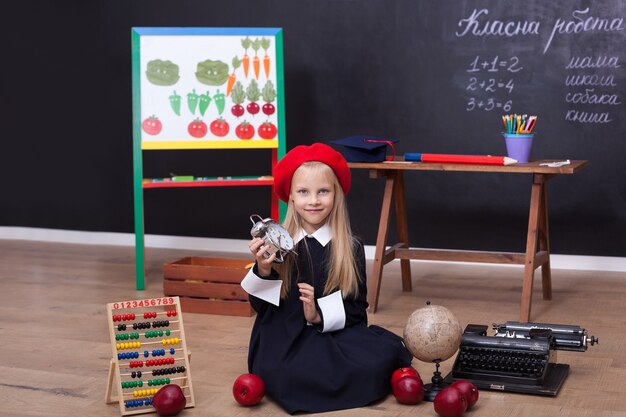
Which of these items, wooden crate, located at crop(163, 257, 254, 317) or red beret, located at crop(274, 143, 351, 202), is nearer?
red beret, located at crop(274, 143, 351, 202)

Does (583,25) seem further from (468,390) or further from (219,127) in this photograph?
(468,390)

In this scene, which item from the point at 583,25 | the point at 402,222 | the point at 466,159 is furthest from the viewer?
the point at 583,25

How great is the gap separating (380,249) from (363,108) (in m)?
1.46

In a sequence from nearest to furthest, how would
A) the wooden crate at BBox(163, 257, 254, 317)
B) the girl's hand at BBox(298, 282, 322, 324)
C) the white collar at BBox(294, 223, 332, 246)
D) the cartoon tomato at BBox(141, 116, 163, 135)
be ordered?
the girl's hand at BBox(298, 282, 322, 324) → the white collar at BBox(294, 223, 332, 246) → the wooden crate at BBox(163, 257, 254, 317) → the cartoon tomato at BBox(141, 116, 163, 135)

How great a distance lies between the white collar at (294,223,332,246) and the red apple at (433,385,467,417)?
0.66m

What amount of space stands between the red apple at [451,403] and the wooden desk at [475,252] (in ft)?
4.21

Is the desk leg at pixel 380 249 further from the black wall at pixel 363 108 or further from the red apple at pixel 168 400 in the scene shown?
the red apple at pixel 168 400

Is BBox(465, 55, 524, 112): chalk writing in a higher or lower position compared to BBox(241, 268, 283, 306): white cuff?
higher

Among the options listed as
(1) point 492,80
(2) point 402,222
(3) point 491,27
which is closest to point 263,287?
(2) point 402,222

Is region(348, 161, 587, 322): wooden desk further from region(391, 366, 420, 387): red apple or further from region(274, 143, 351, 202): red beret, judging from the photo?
region(391, 366, 420, 387): red apple

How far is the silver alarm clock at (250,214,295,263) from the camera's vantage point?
2982 millimetres

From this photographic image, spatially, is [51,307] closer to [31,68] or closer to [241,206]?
[241,206]

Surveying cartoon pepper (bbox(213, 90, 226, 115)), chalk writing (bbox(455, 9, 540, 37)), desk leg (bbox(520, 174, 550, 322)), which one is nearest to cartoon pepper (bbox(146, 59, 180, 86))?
cartoon pepper (bbox(213, 90, 226, 115))

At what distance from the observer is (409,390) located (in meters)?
3.00
